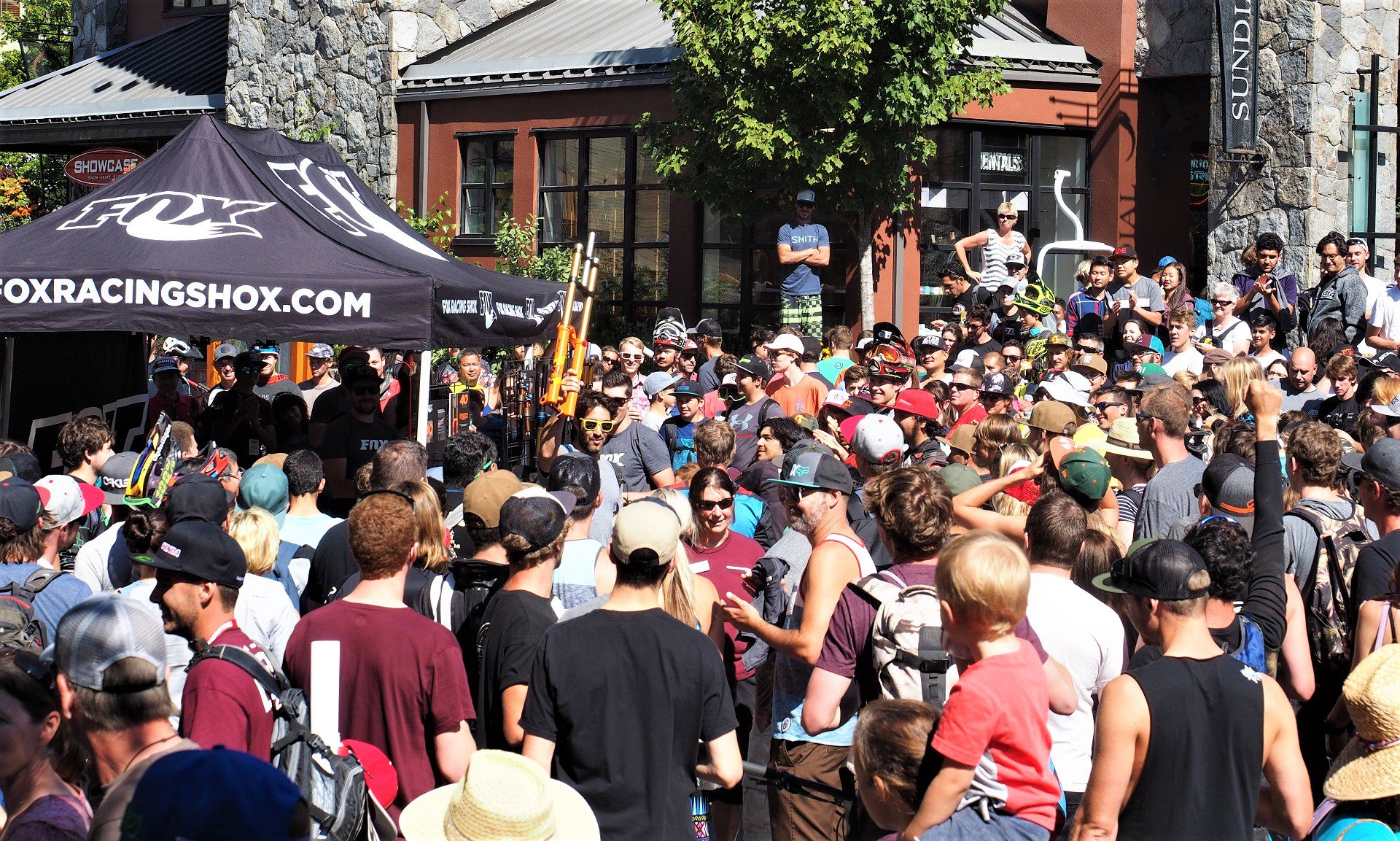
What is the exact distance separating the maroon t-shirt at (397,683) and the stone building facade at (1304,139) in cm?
1332

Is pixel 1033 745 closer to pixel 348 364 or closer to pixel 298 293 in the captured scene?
pixel 298 293

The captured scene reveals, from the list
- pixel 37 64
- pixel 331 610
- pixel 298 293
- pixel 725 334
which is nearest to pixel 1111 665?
pixel 331 610

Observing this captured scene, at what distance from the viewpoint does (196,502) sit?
5152 mm

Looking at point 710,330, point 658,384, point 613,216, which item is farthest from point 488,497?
point 613,216

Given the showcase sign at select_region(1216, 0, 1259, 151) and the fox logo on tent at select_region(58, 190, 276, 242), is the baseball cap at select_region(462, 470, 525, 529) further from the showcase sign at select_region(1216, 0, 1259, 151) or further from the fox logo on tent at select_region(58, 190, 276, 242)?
the showcase sign at select_region(1216, 0, 1259, 151)

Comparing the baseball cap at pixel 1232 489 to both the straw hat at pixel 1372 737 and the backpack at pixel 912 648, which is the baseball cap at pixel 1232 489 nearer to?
the backpack at pixel 912 648

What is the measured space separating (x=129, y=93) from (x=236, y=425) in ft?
46.4

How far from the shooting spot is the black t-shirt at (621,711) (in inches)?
153

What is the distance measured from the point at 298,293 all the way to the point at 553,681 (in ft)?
17.1

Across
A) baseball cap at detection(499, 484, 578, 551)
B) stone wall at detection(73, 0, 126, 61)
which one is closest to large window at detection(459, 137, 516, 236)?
stone wall at detection(73, 0, 126, 61)

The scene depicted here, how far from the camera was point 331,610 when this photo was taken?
13.9ft

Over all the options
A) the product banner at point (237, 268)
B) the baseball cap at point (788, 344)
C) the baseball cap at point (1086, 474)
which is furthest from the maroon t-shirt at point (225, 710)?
the baseball cap at point (788, 344)

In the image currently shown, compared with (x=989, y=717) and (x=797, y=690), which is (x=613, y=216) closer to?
(x=797, y=690)

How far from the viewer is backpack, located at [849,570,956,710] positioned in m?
4.07
